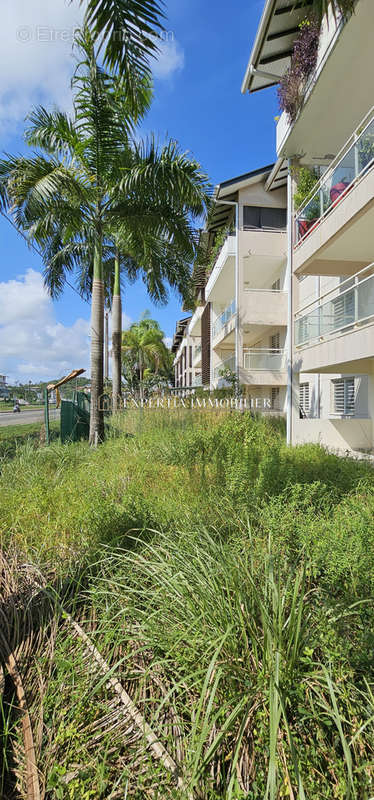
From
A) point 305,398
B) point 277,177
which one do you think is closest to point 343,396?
point 305,398

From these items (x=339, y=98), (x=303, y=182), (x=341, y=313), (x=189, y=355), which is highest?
(x=339, y=98)

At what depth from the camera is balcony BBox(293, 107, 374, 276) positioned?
655 cm

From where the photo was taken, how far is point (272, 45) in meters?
8.76

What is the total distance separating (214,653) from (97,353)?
720 centimetres

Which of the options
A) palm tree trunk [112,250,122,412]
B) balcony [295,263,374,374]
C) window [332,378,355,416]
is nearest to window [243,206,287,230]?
palm tree trunk [112,250,122,412]

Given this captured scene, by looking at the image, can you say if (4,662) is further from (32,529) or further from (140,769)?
(32,529)

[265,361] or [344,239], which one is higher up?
[344,239]

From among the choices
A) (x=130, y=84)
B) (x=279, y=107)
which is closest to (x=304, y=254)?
(x=279, y=107)

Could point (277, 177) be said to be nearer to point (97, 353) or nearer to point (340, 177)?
→ point (340, 177)

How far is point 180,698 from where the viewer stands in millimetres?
1726

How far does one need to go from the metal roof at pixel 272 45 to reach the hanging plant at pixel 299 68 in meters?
0.39

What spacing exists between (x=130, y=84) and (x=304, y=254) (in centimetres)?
601

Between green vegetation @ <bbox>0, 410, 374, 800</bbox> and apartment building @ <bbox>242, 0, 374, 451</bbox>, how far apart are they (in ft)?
16.3

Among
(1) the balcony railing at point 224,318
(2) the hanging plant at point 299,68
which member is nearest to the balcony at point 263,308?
(1) the balcony railing at point 224,318
